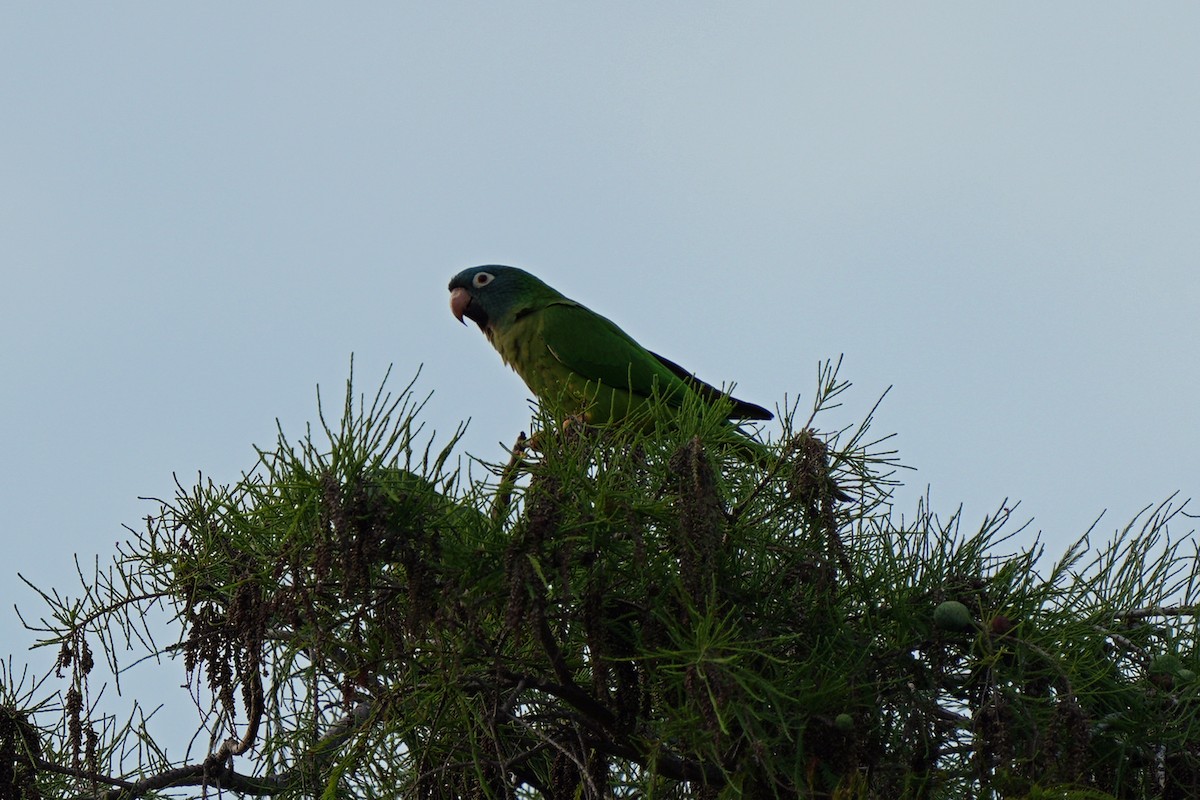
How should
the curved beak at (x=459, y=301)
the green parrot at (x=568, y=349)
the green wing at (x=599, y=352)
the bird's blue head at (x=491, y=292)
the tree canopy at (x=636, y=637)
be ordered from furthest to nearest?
the curved beak at (x=459, y=301) → the bird's blue head at (x=491, y=292) → the green wing at (x=599, y=352) → the green parrot at (x=568, y=349) → the tree canopy at (x=636, y=637)

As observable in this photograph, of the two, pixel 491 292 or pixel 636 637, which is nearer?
pixel 636 637

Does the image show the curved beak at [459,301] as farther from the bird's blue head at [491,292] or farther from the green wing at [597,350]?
the green wing at [597,350]

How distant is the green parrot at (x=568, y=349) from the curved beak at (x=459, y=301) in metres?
0.18

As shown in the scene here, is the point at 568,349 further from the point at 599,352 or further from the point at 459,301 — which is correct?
the point at 459,301

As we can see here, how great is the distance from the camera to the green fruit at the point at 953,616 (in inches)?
110

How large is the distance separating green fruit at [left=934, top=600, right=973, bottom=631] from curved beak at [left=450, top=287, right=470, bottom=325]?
4.64 metres

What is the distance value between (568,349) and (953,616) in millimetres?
3273

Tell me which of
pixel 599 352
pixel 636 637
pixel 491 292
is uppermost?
pixel 491 292

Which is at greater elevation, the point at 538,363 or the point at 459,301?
the point at 459,301

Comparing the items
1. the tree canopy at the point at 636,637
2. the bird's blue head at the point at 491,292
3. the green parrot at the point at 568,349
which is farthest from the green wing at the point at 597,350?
the tree canopy at the point at 636,637

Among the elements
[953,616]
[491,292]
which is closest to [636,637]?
[953,616]

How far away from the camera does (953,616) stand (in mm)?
2799

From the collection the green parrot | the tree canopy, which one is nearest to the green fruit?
the tree canopy

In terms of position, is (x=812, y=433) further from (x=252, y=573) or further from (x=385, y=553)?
(x=252, y=573)
